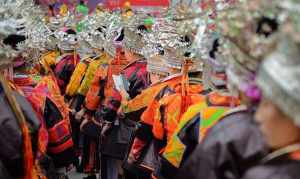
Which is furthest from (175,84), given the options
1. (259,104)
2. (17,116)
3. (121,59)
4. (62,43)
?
(62,43)

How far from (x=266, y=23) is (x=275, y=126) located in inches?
14.4

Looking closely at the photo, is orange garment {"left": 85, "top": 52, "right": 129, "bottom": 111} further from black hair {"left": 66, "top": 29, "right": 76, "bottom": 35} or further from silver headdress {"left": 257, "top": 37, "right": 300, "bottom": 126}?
silver headdress {"left": 257, "top": 37, "right": 300, "bottom": 126}

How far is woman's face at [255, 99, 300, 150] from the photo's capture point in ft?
6.47

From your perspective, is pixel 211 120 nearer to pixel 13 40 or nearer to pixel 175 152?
pixel 175 152

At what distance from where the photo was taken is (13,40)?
3580mm

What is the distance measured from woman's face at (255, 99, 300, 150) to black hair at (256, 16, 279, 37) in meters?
0.25

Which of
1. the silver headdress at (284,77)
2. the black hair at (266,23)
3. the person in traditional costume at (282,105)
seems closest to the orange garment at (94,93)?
the person in traditional costume at (282,105)

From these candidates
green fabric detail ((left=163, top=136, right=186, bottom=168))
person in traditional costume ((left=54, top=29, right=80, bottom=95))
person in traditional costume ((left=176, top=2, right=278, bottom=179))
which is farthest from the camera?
person in traditional costume ((left=54, top=29, right=80, bottom=95))

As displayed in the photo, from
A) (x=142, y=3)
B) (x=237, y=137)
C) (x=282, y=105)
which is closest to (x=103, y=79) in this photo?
(x=237, y=137)

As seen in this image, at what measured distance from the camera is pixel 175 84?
14.5 feet

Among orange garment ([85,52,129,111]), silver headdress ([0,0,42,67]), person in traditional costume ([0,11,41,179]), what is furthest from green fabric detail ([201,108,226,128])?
orange garment ([85,52,129,111])

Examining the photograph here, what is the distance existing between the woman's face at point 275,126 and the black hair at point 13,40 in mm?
1962

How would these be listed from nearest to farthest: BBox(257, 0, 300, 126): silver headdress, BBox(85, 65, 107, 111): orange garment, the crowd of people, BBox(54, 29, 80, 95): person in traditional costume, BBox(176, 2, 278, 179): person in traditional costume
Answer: BBox(257, 0, 300, 126): silver headdress < the crowd of people < BBox(176, 2, 278, 179): person in traditional costume < BBox(85, 65, 107, 111): orange garment < BBox(54, 29, 80, 95): person in traditional costume

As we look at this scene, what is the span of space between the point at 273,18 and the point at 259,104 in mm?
319
